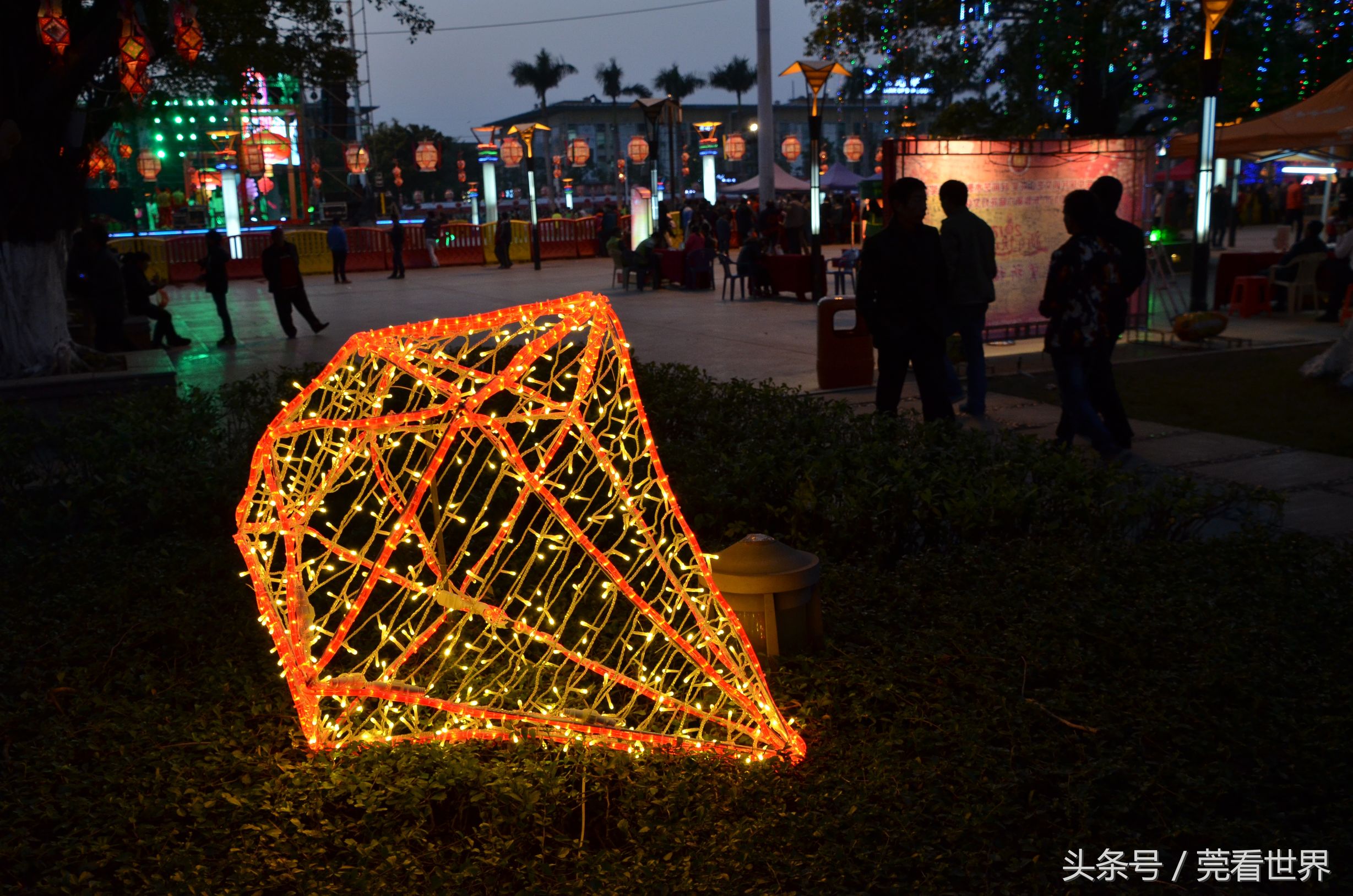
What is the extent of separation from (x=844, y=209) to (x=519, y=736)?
32.3m

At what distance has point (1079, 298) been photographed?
6488mm

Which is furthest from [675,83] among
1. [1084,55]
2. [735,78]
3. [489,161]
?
[1084,55]

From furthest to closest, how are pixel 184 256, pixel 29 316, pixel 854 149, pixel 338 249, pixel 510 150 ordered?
pixel 854 149, pixel 510 150, pixel 184 256, pixel 338 249, pixel 29 316

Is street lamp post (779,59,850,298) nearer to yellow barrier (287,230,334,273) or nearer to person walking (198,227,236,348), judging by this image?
person walking (198,227,236,348)

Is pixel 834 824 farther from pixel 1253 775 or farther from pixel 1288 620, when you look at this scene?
pixel 1288 620

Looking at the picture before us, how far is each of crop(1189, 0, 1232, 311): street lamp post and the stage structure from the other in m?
1.27

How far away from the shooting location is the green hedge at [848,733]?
9.24ft

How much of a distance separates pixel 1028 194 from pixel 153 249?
80.9 feet

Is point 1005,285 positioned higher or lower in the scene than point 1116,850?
higher

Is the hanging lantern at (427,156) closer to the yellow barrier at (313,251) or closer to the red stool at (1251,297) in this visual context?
the yellow barrier at (313,251)

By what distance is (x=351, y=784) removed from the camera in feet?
10.6

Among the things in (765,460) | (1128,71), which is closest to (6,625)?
(765,460)

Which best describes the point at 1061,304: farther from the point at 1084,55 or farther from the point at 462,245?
the point at 462,245

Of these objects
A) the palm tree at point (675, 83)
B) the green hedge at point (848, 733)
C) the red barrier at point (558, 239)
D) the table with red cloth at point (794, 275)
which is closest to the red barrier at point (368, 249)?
the red barrier at point (558, 239)
